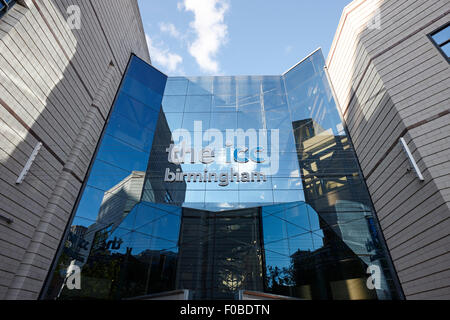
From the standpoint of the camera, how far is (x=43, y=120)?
995cm

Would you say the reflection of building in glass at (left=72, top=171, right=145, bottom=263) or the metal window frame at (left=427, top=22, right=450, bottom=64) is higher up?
the metal window frame at (left=427, top=22, right=450, bottom=64)

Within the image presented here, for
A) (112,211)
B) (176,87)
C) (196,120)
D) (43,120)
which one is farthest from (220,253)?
(176,87)

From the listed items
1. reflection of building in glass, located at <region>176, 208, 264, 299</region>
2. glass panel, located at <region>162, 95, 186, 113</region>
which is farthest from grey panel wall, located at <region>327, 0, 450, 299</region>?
glass panel, located at <region>162, 95, 186, 113</region>

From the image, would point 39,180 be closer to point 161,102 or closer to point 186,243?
point 186,243

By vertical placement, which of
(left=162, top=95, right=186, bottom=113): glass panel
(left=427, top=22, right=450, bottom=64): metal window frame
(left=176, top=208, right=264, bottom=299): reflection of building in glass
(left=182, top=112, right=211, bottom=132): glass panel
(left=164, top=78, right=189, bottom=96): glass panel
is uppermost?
(left=164, top=78, right=189, bottom=96): glass panel

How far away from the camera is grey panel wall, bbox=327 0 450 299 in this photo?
818 centimetres

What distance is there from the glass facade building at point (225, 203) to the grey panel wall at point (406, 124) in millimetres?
1302

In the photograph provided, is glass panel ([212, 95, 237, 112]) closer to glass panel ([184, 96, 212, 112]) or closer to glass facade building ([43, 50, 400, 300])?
glass facade building ([43, 50, 400, 300])

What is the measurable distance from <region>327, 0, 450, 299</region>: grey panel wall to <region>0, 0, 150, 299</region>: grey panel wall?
47.1 ft

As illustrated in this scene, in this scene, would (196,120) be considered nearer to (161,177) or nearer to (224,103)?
(224,103)

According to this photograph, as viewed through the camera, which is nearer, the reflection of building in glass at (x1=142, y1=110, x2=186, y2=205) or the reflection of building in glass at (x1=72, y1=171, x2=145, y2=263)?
the reflection of building in glass at (x1=72, y1=171, x2=145, y2=263)

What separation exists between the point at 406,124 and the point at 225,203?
354 inches

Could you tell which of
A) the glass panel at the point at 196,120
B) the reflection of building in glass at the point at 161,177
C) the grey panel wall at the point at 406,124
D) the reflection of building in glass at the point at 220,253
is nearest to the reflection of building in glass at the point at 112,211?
the reflection of building in glass at the point at 161,177
